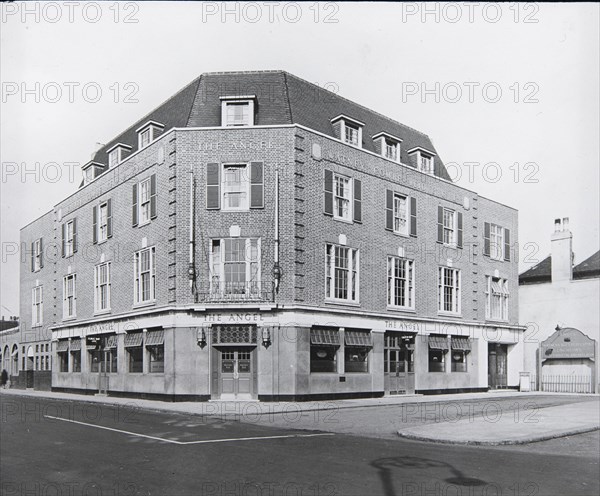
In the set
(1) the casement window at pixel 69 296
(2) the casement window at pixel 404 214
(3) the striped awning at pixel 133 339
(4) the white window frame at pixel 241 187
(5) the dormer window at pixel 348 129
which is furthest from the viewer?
(1) the casement window at pixel 69 296

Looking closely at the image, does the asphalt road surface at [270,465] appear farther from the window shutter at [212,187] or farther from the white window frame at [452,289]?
the white window frame at [452,289]

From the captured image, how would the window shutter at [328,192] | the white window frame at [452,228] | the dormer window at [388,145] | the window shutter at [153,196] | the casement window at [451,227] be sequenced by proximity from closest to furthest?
the window shutter at [328,192], the window shutter at [153,196], the dormer window at [388,145], the casement window at [451,227], the white window frame at [452,228]

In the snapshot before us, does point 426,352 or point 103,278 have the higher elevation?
point 103,278

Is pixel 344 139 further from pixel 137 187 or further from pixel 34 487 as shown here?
pixel 34 487

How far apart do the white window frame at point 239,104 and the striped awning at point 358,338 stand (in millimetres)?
9772

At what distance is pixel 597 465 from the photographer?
11.2 metres

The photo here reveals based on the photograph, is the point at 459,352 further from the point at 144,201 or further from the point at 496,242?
the point at 144,201

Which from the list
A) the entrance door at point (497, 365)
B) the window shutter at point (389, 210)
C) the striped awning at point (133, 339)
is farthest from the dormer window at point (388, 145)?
the striped awning at point (133, 339)

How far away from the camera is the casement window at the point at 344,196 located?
28344mm

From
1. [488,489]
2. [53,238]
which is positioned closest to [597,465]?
[488,489]

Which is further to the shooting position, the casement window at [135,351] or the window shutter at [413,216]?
the window shutter at [413,216]

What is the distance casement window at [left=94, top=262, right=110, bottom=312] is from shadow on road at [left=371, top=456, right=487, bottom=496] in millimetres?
24122

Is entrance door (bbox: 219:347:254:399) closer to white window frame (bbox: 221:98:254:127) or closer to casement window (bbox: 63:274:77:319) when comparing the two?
white window frame (bbox: 221:98:254:127)

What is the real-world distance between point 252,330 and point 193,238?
4.32 metres
